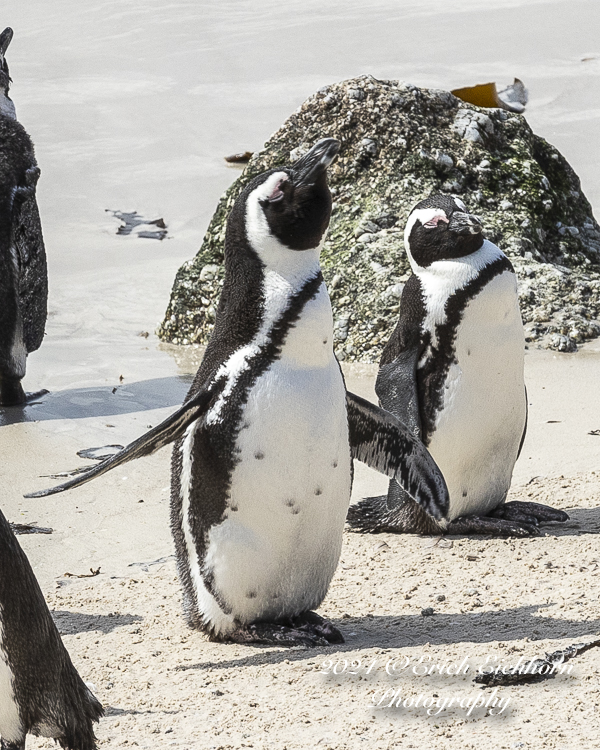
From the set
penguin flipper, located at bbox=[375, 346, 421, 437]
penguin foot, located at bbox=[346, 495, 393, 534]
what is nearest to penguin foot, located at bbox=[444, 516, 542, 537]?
penguin foot, located at bbox=[346, 495, 393, 534]

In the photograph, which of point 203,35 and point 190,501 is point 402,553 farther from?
point 203,35

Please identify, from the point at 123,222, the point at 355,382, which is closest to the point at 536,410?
the point at 355,382

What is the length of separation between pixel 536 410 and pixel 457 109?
10.7 feet

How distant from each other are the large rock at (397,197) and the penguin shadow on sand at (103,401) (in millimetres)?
997

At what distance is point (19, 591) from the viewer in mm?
2461

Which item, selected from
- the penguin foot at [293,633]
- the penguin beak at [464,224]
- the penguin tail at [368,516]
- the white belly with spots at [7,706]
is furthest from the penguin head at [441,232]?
the white belly with spots at [7,706]

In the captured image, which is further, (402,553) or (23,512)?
(23,512)

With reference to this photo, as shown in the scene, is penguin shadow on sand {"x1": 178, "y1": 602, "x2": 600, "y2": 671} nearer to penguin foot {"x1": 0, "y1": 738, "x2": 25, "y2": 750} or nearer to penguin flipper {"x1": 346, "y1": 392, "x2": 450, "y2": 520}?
penguin flipper {"x1": 346, "y1": 392, "x2": 450, "y2": 520}

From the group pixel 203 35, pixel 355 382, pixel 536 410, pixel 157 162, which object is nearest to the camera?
pixel 536 410

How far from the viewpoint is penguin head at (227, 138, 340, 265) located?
325cm

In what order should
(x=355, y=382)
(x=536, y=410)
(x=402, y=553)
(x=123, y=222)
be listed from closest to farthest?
1. (x=402, y=553)
2. (x=536, y=410)
3. (x=355, y=382)
4. (x=123, y=222)

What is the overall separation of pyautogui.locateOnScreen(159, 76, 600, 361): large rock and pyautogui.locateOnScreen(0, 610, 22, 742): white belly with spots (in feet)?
16.0

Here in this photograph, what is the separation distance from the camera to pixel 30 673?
2.47 metres

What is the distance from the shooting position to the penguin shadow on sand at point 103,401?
22.1ft
